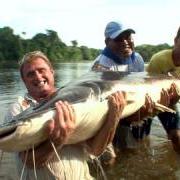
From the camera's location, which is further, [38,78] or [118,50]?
[118,50]

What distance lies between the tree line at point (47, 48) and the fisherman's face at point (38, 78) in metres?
78.7

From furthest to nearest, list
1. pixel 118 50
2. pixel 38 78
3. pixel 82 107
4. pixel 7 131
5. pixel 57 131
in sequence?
pixel 118 50 → pixel 38 78 → pixel 82 107 → pixel 57 131 → pixel 7 131

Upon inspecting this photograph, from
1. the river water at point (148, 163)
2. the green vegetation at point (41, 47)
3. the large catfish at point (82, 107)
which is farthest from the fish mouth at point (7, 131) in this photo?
the green vegetation at point (41, 47)

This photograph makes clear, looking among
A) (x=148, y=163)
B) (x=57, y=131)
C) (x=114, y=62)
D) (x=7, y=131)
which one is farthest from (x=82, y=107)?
(x=148, y=163)

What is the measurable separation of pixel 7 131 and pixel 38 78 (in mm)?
1110

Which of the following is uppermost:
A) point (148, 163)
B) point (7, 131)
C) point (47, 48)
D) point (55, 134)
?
point (7, 131)

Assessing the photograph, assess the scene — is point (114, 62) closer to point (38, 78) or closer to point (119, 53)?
point (119, 53)

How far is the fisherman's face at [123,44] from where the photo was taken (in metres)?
6.83

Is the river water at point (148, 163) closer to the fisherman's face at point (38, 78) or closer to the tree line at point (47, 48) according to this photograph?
the fisherman's face at point (38, 78)

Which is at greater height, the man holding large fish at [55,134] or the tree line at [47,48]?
the man holding large fish at [55,134]

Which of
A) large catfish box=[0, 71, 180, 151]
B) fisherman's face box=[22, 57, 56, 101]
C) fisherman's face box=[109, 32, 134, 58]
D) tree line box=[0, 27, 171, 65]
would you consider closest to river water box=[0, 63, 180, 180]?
fisherman's face box=[109, 32, 134, 58]

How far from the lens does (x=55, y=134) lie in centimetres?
322

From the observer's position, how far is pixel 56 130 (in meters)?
3.20

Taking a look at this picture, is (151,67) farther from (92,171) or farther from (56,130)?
(56,130)
